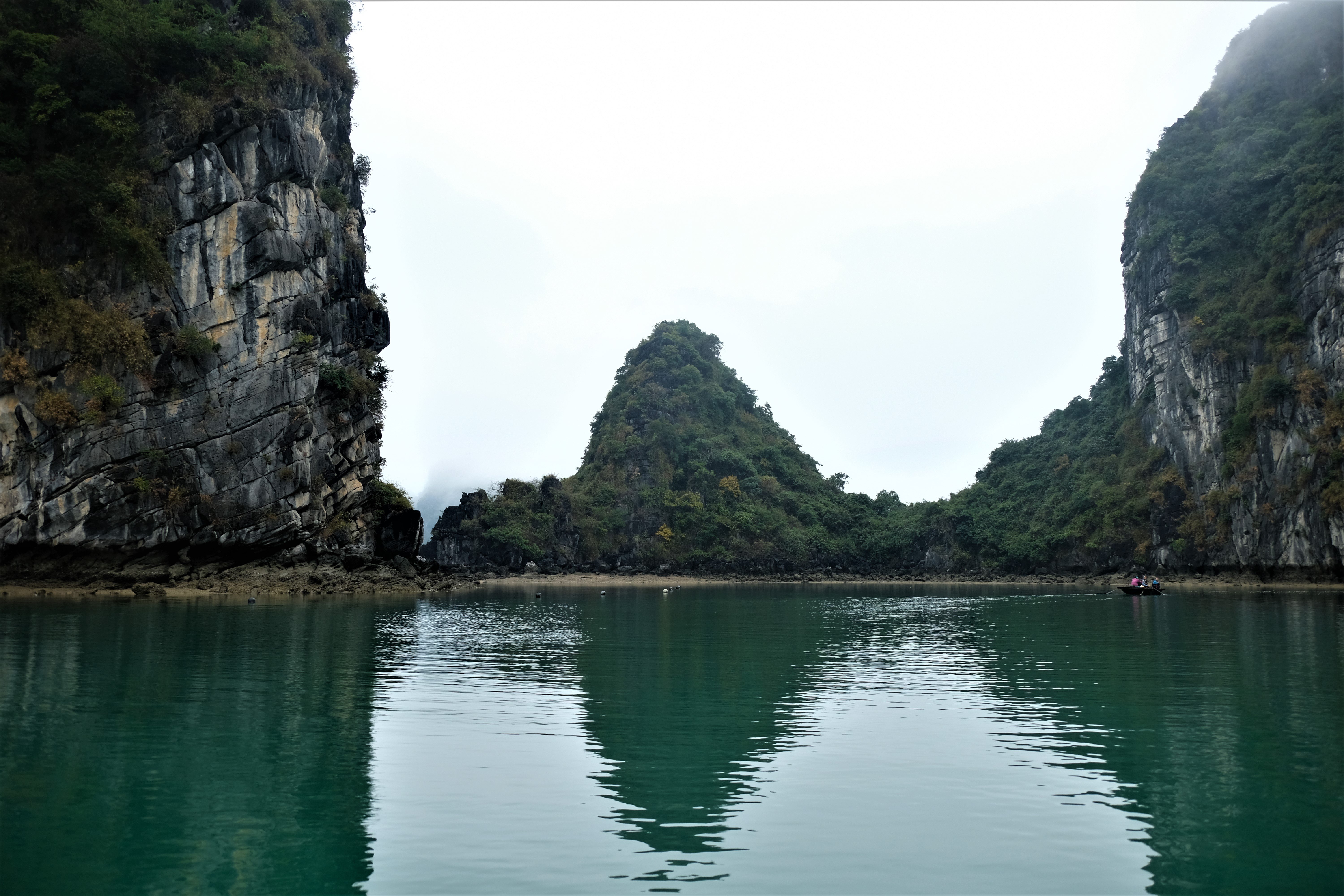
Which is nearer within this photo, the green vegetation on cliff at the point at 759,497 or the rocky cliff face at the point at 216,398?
the rocky cliff face at the point at 216,398

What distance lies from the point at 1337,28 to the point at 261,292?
78.2 m

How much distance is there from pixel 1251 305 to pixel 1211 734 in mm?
63257

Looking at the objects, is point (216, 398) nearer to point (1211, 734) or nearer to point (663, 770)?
point (663, 770)

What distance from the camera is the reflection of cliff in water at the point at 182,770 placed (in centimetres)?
716

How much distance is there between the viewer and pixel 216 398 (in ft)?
139

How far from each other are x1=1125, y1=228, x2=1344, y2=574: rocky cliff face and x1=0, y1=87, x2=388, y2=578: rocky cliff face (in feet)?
183

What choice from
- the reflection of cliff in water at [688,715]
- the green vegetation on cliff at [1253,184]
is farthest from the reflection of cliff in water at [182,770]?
the green vegetation on cliff at [1253,184]

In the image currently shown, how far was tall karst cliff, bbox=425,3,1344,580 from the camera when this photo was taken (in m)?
58.5

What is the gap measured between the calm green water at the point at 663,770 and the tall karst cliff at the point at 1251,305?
136 feet

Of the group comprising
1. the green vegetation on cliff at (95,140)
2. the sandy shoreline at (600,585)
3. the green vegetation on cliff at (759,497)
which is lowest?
the sandy shoreline at (600,585)

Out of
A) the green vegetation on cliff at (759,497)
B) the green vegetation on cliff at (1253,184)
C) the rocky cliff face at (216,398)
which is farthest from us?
the green vegetation on cliff at (759,497)

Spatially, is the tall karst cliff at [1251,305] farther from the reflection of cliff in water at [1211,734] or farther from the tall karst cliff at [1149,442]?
the reflection of cliff in water at [1211,734]

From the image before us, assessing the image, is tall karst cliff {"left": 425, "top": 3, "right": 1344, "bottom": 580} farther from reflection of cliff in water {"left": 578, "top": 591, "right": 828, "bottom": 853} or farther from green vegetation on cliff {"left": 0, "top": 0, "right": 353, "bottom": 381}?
green vegetation on cliff {"left": 0, "top": 0, "right": 353, "bottom": 381}

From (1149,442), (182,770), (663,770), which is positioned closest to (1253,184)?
(1149,442)
